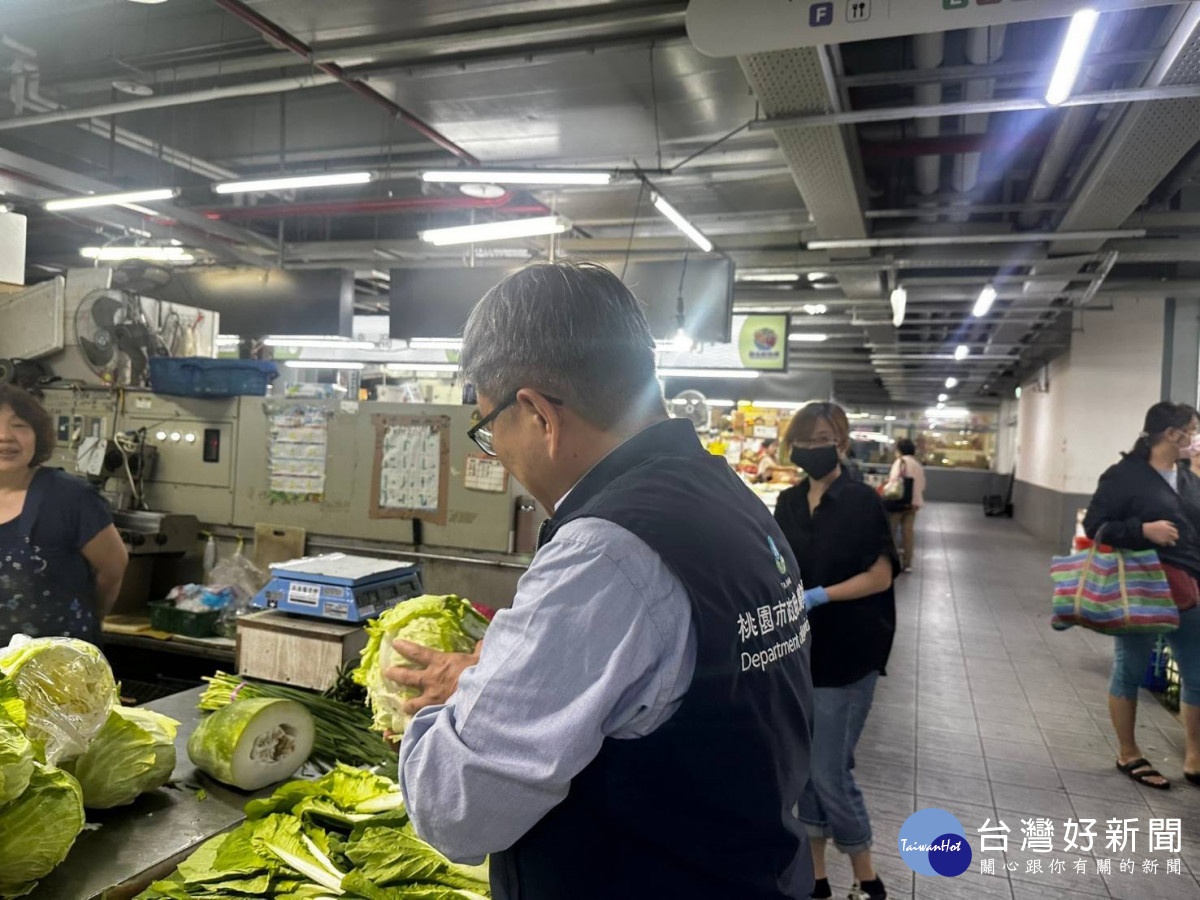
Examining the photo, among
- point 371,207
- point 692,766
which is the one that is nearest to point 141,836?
point 692,766

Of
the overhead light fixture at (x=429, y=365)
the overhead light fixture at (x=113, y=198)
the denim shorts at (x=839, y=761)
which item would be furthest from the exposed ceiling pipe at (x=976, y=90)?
the overhead light fixture at (x=429, y=365)

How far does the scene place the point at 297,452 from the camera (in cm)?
499

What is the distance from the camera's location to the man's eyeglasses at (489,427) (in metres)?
1.10

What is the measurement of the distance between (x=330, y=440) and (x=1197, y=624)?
4973 millimetres

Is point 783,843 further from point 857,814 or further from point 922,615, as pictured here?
point 922,615

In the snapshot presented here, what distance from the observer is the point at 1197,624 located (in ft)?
14.1

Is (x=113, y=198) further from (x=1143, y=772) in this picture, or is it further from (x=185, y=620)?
(x=1143, y=772)

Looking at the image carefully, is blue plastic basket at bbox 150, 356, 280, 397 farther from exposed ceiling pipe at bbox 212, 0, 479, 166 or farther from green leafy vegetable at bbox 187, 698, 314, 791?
green leafy vegetable at bbox 187, 698, 314, 791

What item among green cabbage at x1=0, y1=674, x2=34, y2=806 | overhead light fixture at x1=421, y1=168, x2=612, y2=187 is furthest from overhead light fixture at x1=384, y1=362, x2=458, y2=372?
green cabbage at x1=0, y1=674, x2=34, y2=806

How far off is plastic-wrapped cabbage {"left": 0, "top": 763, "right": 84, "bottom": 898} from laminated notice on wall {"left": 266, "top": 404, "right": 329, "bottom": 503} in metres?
3.59

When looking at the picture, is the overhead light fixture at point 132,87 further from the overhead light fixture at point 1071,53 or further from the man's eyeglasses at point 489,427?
the man's eyeglasses at point 489,427

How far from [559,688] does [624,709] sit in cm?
8

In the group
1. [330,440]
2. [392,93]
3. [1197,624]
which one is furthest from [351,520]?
[1197,624]

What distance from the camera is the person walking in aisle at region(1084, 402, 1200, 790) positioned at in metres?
4.27
